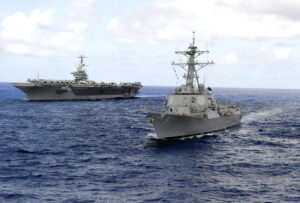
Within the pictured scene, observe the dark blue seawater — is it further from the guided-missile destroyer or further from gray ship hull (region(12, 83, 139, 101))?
gray ship hull (region(12, 83, 139, 101))

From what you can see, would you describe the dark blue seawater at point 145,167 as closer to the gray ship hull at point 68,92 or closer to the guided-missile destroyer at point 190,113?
the guided-missile destroyer at point 190,113

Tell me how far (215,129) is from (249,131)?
5784 millimetres

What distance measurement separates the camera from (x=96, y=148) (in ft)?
92.6

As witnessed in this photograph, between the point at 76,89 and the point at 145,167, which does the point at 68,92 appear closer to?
the point at 76,89

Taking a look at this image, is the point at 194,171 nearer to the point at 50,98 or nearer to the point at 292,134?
the point at 292,134

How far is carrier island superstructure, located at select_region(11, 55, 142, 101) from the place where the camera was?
7781 centimetres

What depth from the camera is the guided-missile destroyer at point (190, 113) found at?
1194 inches

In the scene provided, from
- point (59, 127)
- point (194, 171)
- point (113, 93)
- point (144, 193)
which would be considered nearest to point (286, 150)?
point (194, 171)

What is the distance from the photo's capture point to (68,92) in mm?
82688

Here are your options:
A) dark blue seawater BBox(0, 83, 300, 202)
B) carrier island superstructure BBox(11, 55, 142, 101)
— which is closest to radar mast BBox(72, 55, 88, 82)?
carrier island superstructure BBox(11, 55, 142, 101)

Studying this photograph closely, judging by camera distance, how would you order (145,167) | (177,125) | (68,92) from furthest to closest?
(68,92)
(177,125)
(145,167)

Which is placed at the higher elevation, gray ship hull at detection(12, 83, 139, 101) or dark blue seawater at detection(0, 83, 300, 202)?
gray ship hull at detection(12, 83, 139, 101)

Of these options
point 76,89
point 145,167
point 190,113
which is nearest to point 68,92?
point 76,89

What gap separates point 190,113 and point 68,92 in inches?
2232
